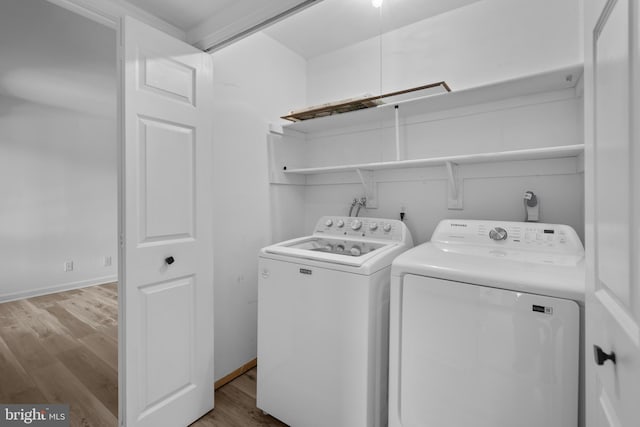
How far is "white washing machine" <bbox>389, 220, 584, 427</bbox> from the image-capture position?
1047 millimetres

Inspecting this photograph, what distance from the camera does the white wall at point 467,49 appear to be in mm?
1677

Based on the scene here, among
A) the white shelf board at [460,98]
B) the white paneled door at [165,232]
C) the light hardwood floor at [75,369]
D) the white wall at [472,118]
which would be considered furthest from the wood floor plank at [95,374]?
the white shelf board at [460,98]

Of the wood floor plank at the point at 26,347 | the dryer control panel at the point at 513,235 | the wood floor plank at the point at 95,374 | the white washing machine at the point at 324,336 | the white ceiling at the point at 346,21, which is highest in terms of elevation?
the white ceiling at the point at 346,21

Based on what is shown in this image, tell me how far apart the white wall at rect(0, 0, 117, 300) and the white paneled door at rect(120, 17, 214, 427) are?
5.53ft

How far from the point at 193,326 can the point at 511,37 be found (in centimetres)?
257

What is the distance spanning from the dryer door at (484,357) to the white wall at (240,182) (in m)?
1.22

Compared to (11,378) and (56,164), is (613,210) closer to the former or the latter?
(11,378)

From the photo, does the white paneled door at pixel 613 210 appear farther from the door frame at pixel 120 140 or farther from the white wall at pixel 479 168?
the door frame at pixel 120 140

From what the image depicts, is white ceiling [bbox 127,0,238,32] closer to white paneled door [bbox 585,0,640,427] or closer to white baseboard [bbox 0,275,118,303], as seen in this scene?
white paneled door [bbox 585,0,640,427]

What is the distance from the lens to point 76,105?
412 centimetres

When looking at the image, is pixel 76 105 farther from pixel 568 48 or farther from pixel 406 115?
pixel 568 48

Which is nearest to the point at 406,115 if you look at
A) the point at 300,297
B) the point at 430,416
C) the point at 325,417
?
the point at 300,297

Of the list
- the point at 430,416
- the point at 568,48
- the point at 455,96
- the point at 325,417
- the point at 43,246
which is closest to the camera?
the point at 430,416

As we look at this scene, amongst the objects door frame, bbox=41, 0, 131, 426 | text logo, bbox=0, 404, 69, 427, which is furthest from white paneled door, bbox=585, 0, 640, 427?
text logo, bbox=0, 404, 69, 427
